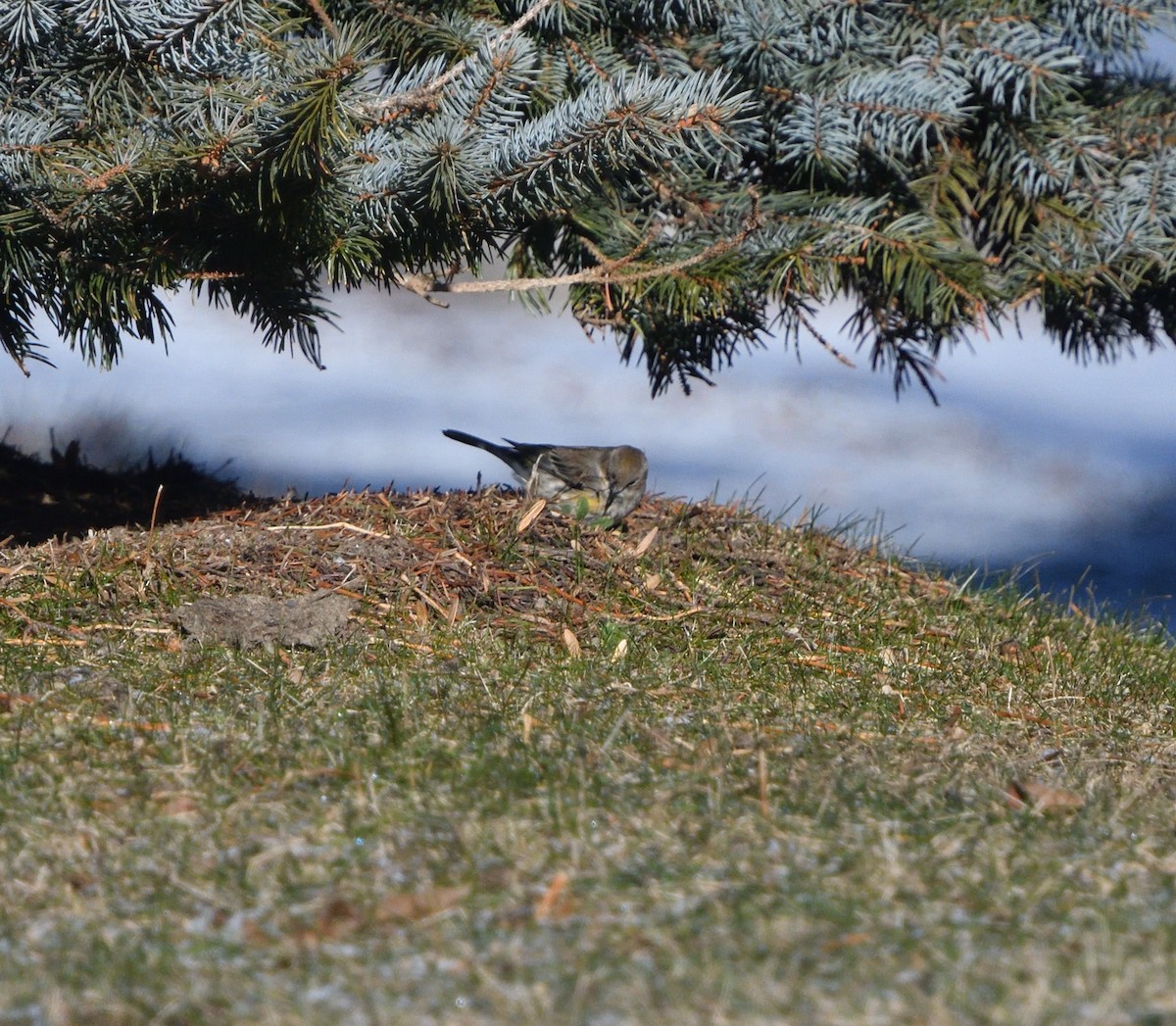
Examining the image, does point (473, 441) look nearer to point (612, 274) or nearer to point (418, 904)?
point (612, 274)

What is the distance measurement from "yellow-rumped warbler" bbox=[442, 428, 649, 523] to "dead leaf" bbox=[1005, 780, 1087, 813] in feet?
9.35

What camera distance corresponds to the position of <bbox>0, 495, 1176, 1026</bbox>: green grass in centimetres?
183

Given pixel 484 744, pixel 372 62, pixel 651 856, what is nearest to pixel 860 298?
pixel 372 62

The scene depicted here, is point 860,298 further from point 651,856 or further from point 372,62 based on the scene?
point 651,856

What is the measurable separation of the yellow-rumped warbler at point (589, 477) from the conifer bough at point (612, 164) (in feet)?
1.63

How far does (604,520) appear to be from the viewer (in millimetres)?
5398

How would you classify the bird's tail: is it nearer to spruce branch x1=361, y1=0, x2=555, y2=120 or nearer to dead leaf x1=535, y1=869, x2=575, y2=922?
spruce branch x1=361, y1=0, x2=555, y2=120

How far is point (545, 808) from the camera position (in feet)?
8.10

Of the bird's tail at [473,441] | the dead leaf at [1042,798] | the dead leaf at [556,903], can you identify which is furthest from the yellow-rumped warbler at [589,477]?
the dead leaf at [556,903]

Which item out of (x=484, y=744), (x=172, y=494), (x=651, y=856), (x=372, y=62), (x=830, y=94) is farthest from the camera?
(x=172, y=494)

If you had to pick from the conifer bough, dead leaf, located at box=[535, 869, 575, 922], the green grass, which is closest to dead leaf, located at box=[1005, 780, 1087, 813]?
the green grass

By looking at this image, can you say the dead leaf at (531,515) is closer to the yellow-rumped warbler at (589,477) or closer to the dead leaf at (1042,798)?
the yellow-rumped warbler at (589,477)

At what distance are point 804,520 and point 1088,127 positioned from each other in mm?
2192

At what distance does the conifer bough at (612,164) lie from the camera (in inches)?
153
